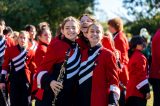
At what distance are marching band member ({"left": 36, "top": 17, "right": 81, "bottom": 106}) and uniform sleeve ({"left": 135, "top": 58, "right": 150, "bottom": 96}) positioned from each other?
2183 millimetres

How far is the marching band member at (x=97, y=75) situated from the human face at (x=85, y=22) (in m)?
0.59

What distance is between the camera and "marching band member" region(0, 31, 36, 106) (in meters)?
11.0

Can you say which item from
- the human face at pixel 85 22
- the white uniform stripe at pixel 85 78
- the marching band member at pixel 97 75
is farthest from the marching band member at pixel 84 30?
the white uniform stripe at pixel 85 78

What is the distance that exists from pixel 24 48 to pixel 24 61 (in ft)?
0.94

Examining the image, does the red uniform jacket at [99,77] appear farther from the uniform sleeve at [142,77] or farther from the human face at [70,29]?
the uniform sleeve at [142,77]

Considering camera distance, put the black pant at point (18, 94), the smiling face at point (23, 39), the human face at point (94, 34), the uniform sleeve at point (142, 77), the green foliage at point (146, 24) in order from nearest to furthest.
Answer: the human face at point (94, 34), the uniform sleeve at point (142, 77), the smiling face at point (23, 39), the black pant at point (18, 94), the green foliage at point (146, 24)

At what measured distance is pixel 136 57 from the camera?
935 centimetres

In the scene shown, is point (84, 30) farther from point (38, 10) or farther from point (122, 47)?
point (38, 10)

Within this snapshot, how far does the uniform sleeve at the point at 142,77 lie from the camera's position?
30.5ft

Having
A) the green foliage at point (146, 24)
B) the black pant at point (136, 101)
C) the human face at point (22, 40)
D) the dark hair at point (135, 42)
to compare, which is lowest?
the green foliage at point (146, 24)

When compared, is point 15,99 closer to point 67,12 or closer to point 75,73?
point 75,73

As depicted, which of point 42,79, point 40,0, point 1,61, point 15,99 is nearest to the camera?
point 42,79

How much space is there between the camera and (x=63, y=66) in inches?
283

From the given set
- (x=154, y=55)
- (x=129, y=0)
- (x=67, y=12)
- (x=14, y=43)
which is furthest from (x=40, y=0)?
(x=154, y=55)
